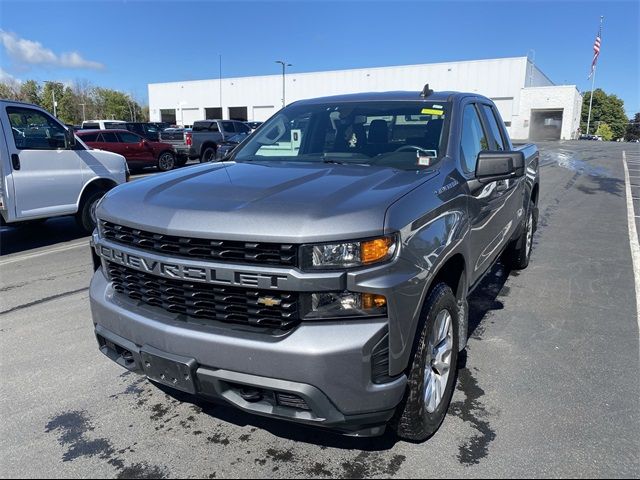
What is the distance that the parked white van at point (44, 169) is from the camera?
6781 millimetres

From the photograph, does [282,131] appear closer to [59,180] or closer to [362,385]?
[362,385]

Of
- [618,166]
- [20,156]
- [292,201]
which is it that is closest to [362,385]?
[292,201]

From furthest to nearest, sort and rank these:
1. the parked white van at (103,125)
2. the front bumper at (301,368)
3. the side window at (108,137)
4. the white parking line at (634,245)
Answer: the parked white van at (103,125) < the side window at (108,137) < the white parking line at (634,245) < the front bumper at (301,368)

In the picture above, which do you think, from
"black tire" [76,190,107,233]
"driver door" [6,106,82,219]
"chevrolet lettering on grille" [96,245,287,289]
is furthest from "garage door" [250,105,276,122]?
"chevrolet lettering on grille" [96,245,287,289]

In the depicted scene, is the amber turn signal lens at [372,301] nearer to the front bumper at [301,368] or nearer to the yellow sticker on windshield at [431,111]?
the front bumper at [301,368]

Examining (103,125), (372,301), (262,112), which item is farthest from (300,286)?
(262,112)

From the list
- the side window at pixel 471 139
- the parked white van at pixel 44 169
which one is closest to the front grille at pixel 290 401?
the side window at pixel 471 139

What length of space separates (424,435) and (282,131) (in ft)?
8.19

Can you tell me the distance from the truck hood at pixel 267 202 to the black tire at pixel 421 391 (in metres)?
0.61

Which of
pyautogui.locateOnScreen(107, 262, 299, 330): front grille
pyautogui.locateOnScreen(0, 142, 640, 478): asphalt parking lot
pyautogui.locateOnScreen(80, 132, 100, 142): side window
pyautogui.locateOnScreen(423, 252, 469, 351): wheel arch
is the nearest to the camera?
pyautogui.locateOnScreen(107, 262, 299, 330): front grille

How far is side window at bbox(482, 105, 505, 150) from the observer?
15.2 feet

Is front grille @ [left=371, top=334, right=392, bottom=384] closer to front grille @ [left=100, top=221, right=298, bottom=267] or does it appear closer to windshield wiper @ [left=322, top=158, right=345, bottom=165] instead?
front grille @ [left=100, top=221, right=298, bottom=267]

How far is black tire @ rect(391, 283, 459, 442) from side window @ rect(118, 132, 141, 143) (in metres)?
17.2

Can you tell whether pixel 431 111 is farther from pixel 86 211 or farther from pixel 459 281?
pixel 86 211
